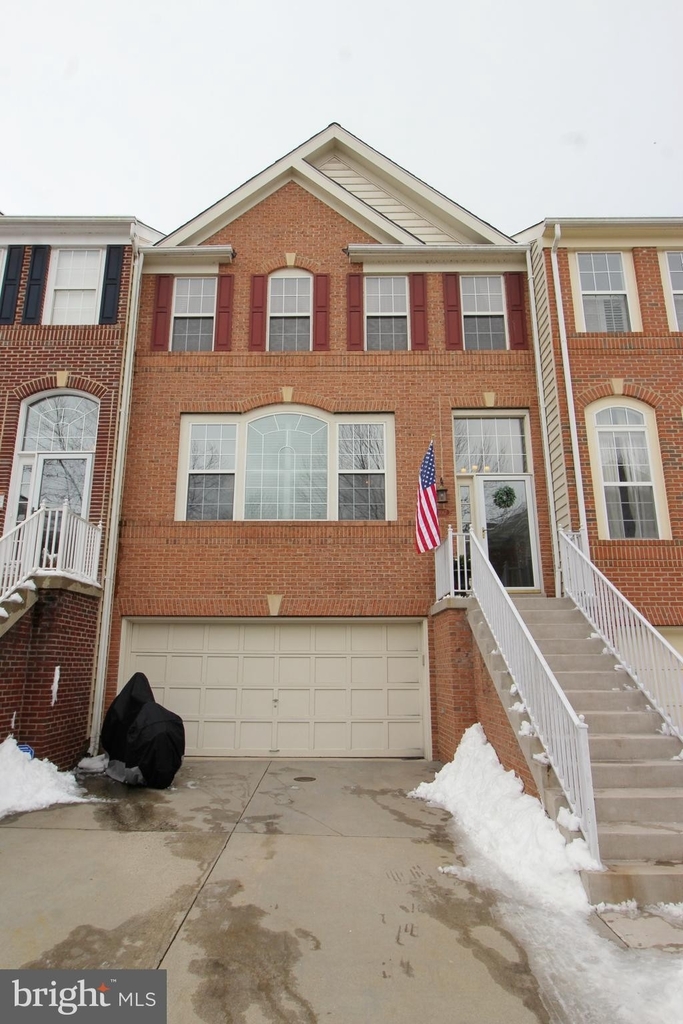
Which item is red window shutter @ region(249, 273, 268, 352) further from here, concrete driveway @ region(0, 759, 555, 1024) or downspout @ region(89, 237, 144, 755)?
concrete driveway @ region(0, 759, 555, 1024)

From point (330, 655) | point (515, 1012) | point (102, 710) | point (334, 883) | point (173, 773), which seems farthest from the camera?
point (330, 655)

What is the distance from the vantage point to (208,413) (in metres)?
10.6

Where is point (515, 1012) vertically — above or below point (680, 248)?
below

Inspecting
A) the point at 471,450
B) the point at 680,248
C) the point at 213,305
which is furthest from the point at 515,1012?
the point at 680,248

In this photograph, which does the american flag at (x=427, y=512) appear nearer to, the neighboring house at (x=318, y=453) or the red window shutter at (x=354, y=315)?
the neighboring house at (x=318, y=453)

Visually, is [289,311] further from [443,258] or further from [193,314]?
[443,258]

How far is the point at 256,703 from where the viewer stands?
970 centimetres

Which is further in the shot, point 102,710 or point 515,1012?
point 102,710

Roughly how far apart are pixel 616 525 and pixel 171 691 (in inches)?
293

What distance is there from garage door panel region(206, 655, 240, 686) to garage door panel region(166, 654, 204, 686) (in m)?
0.14

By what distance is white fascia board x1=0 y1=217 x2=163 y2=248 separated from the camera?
1084 cm

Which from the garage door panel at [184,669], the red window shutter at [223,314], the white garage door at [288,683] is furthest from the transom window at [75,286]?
the garage door panel at [184,669]

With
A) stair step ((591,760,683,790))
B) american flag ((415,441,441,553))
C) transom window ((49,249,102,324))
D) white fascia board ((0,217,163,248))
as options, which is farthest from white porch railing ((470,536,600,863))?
white fascia board ((0,217,163,248))

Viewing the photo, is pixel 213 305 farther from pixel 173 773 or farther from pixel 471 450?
pixel 173 773
